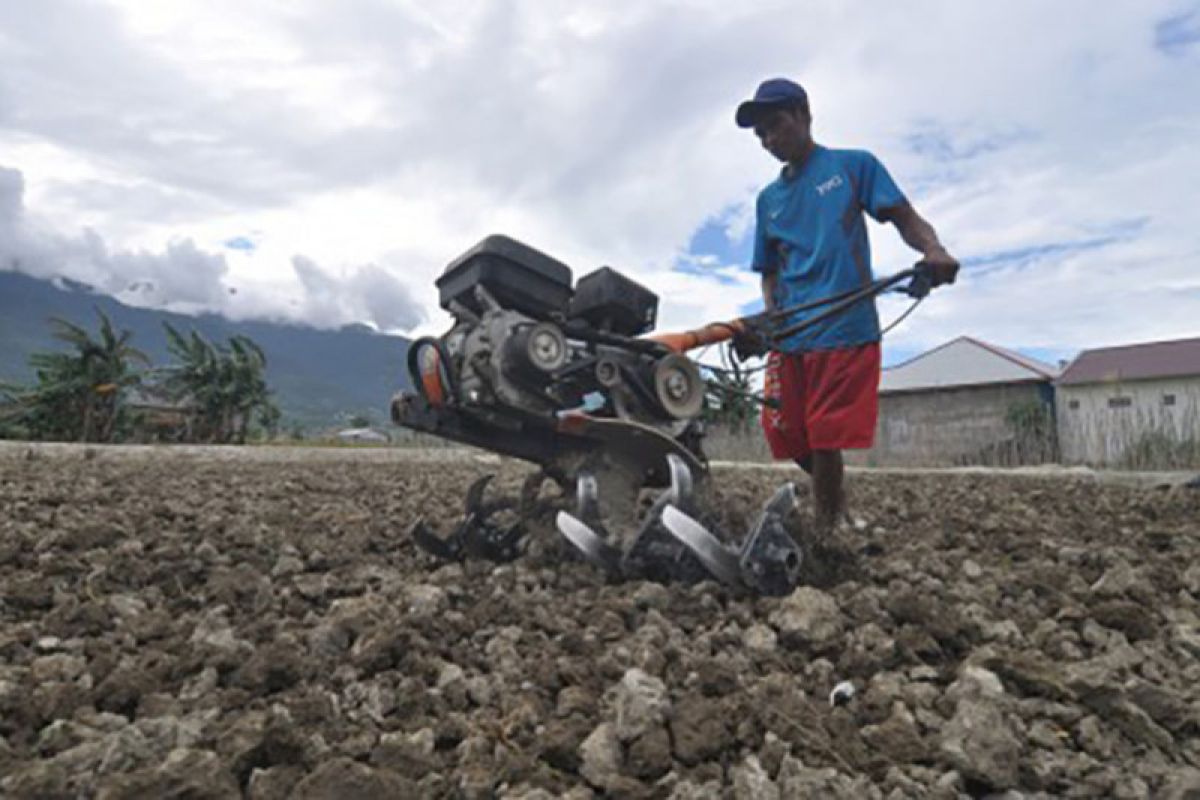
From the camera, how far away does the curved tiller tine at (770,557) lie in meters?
2.03

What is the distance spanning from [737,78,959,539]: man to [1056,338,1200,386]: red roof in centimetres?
2769

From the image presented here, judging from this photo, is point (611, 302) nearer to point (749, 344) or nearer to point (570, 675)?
point (749, 344)

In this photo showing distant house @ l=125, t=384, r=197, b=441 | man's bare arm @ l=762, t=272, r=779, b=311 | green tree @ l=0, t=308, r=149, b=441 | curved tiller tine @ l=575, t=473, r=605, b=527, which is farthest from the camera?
distant house @ l=125, t=384, r=197, b=441

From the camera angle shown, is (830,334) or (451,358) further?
(830,334)

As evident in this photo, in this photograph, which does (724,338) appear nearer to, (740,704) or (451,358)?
(451,358)

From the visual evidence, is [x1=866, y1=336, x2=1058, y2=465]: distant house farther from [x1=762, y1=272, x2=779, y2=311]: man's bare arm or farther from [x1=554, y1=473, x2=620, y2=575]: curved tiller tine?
[x1=554, y1=473, x2=620, y2=575]: curved tiller tine

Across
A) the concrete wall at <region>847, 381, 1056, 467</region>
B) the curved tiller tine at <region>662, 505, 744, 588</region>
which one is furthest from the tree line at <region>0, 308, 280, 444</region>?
the concrete wall at <region>847, 381, 1056, 467</region>

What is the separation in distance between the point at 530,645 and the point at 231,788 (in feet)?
2.41

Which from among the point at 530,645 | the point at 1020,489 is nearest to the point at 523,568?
the point at 530,645

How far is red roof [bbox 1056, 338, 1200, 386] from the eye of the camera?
2766 cm

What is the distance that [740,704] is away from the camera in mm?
1402

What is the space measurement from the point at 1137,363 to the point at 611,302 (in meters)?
32.8

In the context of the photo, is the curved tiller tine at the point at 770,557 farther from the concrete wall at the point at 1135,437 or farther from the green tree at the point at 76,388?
the green tree at the point at 76,388

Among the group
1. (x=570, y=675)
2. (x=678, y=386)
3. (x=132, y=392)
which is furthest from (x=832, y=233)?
(x=132, y=392)
